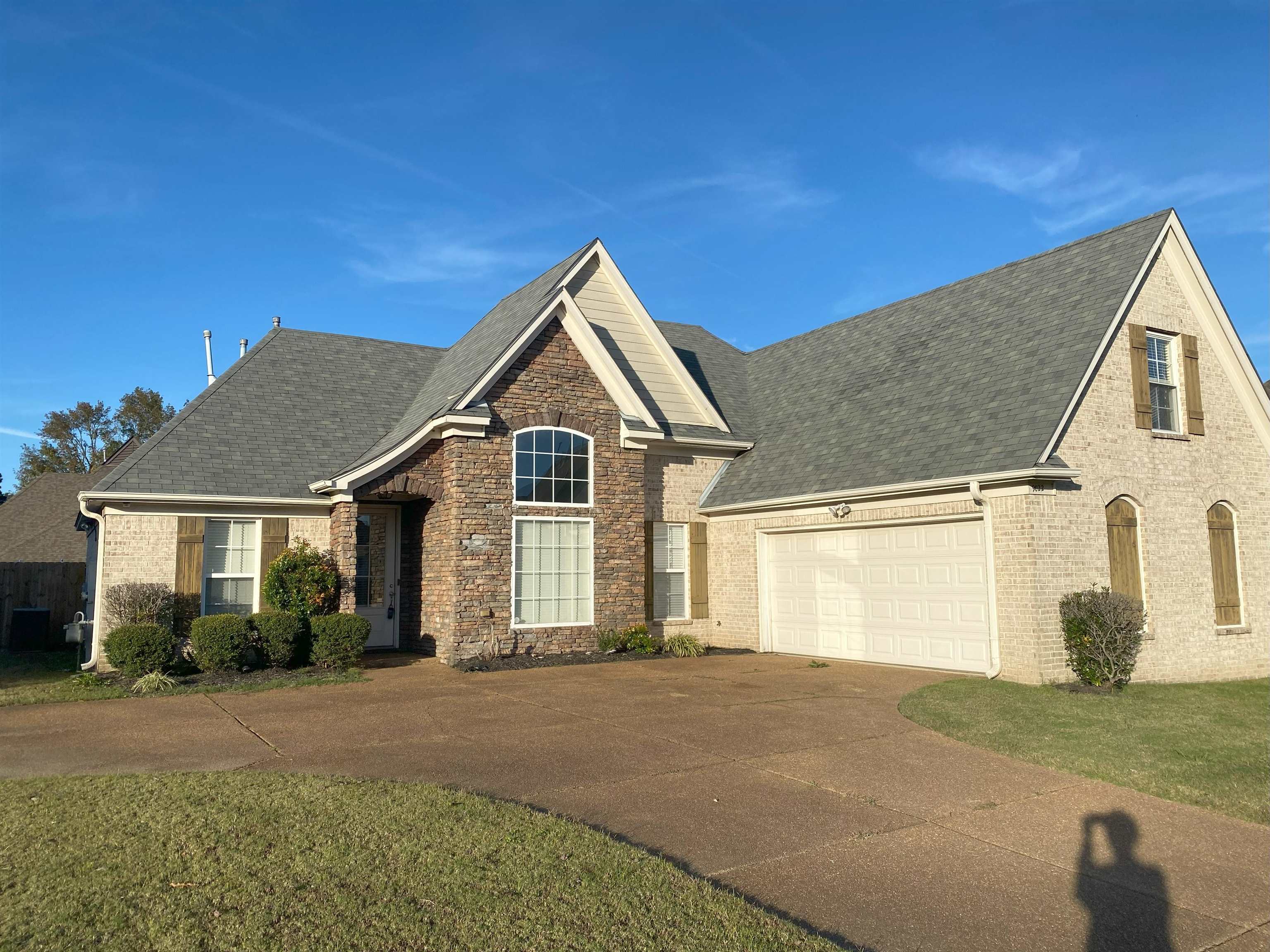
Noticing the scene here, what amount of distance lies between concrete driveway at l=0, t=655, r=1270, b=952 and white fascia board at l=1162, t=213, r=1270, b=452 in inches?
317

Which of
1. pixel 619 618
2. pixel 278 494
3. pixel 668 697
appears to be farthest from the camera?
pixel 619 618

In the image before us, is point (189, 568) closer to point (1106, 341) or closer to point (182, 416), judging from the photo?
point (182, 416)

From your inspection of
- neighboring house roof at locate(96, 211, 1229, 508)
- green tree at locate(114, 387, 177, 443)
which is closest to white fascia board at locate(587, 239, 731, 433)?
neighboring house roof at locate(96, 211, 1229, 508)

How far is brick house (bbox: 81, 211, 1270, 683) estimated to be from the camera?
12.6 meters

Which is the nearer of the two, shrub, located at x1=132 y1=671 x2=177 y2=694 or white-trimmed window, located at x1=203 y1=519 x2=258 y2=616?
shrub, located at x1=132 y1=671 x2=177 y2=694

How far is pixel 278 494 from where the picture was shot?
48.0 ft

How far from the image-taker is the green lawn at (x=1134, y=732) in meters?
7.09

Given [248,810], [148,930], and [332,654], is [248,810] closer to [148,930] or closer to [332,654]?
[148,930]

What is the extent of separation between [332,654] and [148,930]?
9424 millimetres

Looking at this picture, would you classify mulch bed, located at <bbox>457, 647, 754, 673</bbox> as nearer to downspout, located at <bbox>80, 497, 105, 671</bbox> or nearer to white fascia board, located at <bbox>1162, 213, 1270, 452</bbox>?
downspout, located at <bbox>80, 497, 105, 671</bbox>

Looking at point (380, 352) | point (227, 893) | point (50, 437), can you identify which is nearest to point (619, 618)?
point (380, 352)

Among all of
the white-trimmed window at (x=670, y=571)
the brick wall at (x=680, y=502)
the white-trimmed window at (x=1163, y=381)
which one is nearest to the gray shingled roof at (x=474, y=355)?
the brick wall at (x=680, y=502)

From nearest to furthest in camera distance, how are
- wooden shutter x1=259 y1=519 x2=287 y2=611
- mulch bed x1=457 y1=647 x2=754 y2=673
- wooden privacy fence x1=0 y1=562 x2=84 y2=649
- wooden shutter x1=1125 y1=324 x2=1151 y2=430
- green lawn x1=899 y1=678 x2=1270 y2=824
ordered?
green lawn x1=899 y1=678 x2=1270 y2=824 → wooden shutter x1=1125 y1=324 x2=1151 y2=430 → mulch bed x1=457 y1=647 x2=754 y2=673 → wooden shutter x1=259 y1=519 x2=287 y2=611 → wooden privacy fence x1=0 y1=562 x2=84 y2=649

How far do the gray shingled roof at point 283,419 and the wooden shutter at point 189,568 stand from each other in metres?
0.55
